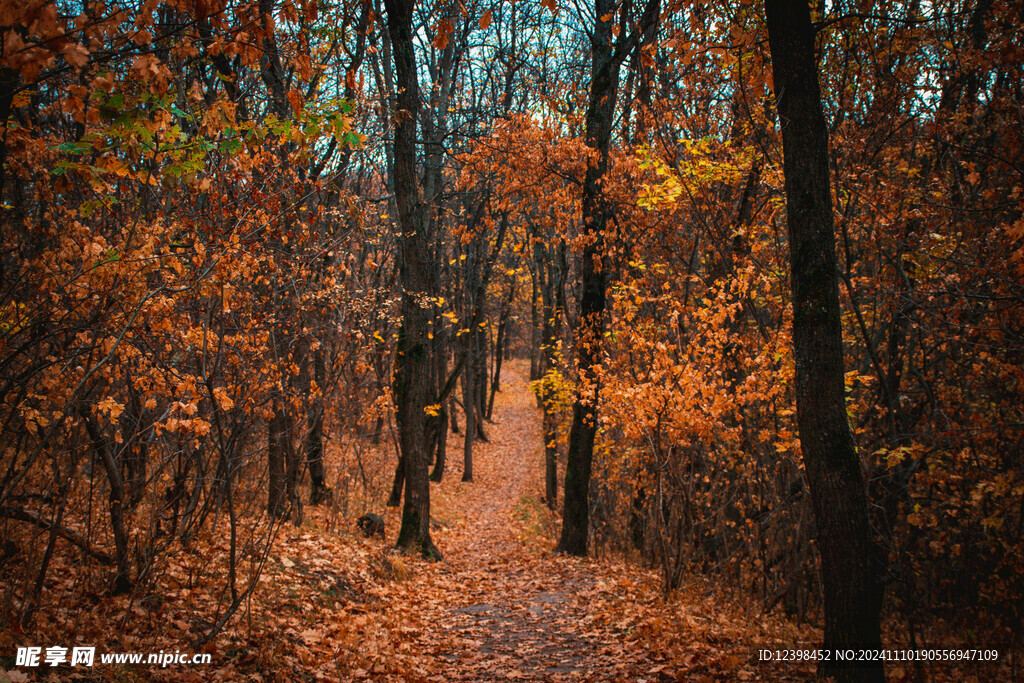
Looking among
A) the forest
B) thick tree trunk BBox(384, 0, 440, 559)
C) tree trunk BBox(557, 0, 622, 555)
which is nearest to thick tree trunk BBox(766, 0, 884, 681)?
the forest

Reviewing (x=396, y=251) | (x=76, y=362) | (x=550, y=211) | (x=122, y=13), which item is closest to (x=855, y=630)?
(x=122, y=13)

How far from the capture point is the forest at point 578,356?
13.0ft

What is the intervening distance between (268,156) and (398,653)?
6.27m

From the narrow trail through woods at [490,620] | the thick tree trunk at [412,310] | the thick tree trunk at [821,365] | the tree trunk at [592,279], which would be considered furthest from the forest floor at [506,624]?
the thick tree trunk at [821,365]

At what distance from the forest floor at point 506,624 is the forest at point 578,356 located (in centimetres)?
6

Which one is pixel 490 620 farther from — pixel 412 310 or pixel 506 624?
pixel 412 310

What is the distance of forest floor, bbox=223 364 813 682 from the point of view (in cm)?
501

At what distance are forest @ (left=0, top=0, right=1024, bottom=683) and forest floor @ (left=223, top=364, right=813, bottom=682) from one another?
0.06m

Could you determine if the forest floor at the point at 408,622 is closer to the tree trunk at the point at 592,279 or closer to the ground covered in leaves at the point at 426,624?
the ground covered in leaves at the point at 426,624

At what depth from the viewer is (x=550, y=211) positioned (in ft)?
33.2

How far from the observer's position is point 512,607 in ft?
24.8

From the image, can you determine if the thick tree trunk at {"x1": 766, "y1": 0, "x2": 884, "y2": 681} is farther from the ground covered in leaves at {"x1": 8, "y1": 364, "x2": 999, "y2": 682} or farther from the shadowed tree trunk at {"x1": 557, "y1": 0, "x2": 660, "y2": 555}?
the shadowed tree trunk at {"x1": 557, "y1": 0, "x2": 660, "y2": 555}

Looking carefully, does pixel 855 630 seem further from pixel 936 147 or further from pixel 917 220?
pixel 936 147

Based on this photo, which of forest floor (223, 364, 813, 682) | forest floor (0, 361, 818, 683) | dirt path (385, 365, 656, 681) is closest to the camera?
forest floor (0, 361, 818, 683)
